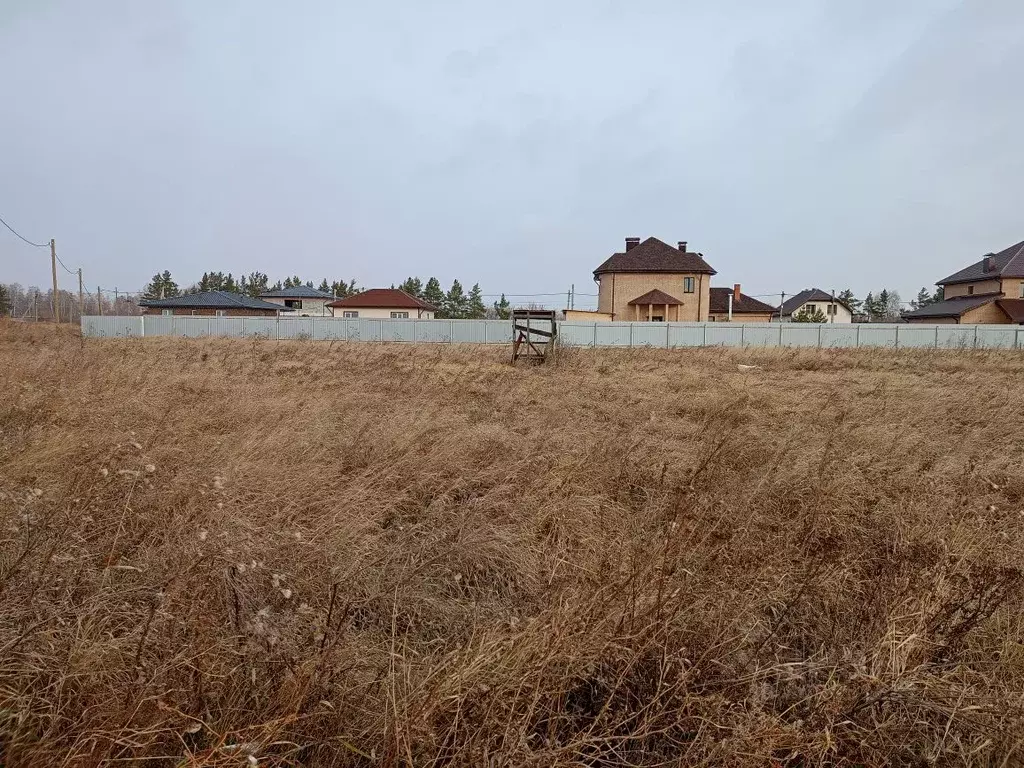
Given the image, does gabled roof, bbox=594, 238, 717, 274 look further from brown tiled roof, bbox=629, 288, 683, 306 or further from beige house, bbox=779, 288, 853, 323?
beige house, bbox=779, 288, 853, 323

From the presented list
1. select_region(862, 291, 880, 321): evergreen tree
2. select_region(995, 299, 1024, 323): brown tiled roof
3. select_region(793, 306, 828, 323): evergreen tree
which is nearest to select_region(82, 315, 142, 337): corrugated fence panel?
select_region(793, 306, 828, 323): evergreen tree

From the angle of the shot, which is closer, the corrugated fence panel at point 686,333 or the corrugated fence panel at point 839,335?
the corrugated fence panel at point 839,335

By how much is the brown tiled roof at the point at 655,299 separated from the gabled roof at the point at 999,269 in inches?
975

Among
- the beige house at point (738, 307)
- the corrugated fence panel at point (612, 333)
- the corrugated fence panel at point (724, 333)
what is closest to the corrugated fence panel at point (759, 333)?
the corrugated fence panel at point (724, 333)

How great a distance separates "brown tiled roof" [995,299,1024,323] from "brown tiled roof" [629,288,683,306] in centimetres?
2312

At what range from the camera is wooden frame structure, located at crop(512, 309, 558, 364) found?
15.0 m

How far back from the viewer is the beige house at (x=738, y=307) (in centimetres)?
5184

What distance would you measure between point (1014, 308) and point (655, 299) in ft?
83.1

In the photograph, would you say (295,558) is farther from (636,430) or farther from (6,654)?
(636,430)

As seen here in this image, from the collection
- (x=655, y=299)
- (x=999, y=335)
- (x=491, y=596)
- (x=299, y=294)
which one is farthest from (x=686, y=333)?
(x=299, y=294)

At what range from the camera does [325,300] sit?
63.9m

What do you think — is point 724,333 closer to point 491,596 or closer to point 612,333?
point 612,333

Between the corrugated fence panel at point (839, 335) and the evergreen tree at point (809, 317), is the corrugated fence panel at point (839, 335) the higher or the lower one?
the lower one

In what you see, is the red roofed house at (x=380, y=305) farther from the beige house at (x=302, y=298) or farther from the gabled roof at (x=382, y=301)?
the beige house at (x=302, y=298)
